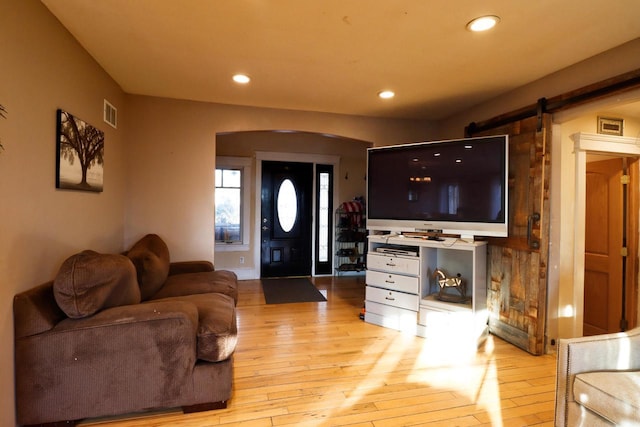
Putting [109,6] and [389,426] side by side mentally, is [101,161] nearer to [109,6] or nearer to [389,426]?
[109,6]

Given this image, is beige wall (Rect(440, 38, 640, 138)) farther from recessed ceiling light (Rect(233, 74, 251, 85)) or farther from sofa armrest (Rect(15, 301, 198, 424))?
sofa armrest (Rect(15, 301, 198, 424))

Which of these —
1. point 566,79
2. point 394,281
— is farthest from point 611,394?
point 566,79

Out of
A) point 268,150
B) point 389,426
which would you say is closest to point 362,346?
point 389,426

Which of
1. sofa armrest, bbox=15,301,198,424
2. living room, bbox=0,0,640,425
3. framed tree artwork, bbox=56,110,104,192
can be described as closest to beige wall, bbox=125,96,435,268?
living room, bbox=0,0,640,425

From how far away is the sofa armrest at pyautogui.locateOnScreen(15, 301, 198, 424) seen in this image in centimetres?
170

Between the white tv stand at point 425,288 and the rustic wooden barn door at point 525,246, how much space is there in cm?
17

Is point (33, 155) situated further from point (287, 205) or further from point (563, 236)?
point (287, 205)

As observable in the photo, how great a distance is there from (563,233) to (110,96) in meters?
4.14

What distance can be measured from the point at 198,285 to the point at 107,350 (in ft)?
3.67

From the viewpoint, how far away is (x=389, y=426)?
5.98ft

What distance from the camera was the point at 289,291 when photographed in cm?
477

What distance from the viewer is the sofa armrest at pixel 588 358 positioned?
156 centimetres

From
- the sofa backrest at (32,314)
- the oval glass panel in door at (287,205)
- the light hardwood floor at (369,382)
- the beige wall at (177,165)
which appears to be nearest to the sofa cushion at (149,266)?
the beige wall at (177,165)

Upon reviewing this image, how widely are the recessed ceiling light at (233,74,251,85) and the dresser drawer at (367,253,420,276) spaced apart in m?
2.12
